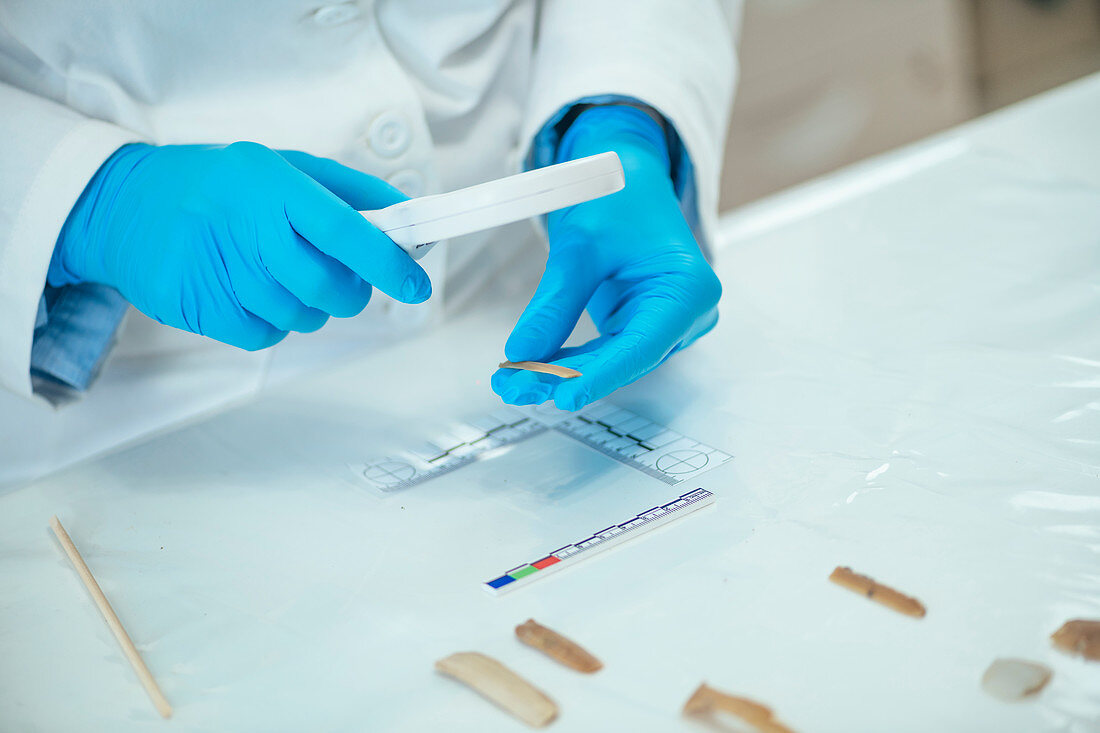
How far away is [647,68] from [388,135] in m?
0.22

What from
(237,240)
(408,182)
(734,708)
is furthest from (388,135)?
(734,708)

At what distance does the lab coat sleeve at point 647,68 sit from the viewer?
2.38ft

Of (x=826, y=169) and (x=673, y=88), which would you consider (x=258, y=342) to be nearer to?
(x=673, y=88)

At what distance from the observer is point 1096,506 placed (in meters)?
0.47

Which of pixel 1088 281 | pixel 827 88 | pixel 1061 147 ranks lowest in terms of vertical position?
pixel 1088 281

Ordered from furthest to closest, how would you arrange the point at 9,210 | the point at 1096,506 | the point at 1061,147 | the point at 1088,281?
the point at 1061,147 → the point at 1088,281 → the point at 9,210 → the point at 1096,506

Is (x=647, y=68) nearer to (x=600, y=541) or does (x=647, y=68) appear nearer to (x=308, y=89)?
(x=308, y=89)

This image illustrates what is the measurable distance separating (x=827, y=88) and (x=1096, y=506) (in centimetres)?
190

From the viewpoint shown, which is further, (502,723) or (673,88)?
(673,88)

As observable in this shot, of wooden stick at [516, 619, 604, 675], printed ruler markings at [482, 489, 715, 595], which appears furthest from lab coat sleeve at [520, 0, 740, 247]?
wooden stick at [516, 619, 604, 675]

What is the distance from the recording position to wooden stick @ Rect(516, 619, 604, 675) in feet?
1.33

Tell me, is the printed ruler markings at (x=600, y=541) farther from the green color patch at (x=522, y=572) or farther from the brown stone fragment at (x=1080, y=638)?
the brown stone fragment at (x=1080, y=638)

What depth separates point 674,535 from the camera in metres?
0.49

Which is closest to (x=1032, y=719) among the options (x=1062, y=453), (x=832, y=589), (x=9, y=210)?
(x=832, y=589)
